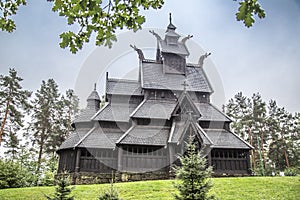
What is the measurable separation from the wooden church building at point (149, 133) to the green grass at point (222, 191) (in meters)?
4.29

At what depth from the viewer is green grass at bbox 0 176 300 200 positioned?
12.6 m

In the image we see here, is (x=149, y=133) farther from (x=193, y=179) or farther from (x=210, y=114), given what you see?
(x=193, y=179)

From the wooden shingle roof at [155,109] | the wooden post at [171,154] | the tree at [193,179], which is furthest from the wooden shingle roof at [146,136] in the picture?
the tree at [193,179]

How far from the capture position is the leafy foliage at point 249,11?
327cm

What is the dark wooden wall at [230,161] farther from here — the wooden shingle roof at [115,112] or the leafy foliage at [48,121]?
the leafy foliage at [48,121]

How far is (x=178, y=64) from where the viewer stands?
27.6m

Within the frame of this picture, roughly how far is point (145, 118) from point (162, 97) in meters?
3.75

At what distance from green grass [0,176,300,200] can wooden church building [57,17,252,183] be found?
4.29m

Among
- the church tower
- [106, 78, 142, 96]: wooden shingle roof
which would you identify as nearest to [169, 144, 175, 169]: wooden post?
[106, 78, 142, 96]: wooden shingle roof

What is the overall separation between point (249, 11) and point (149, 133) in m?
18.2

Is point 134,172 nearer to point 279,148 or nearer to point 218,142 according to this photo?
point 218,142

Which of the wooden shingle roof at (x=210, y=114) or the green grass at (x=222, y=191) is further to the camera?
the wooden shingle roof at (x=210, y=114)

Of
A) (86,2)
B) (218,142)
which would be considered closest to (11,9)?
(86,2)

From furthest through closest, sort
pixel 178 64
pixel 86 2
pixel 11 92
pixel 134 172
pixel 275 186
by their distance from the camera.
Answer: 1. pixel 11 92
2. pixel 178 64
3. pixel 134 172
4. pixel 275 186
5. pixel 86 2
